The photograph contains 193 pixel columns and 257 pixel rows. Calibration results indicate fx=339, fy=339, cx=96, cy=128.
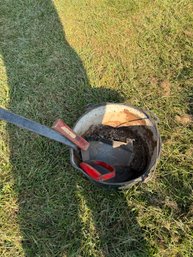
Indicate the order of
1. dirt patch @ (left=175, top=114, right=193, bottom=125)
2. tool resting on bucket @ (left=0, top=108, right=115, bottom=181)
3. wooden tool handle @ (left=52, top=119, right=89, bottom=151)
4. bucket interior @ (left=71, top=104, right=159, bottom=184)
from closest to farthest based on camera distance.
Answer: tool resting on bucket @ (left=0, top=108, right=115, bottom=181), wooden tool handle @ (left=52, top=119, right=89, bottom=151), bucket interior @ (left=71, top=104, right=159, bottom=184), dirt patch @ (left=175, top=114, right=193, bottom=125)

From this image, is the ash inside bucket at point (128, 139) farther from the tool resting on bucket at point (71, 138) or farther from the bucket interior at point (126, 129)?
the tool resting on bucket at point (71, 138)

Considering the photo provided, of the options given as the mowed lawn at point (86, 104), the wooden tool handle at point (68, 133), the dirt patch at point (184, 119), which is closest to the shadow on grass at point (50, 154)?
the mowed lawn at point (86, 104)

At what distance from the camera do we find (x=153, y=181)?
2402mm

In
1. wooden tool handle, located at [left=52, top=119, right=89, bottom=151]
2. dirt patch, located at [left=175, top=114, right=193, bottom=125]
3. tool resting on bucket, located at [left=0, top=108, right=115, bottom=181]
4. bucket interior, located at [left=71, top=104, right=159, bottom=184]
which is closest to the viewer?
tool resting on bucket, located at [left=0, top=108, right=115, bottom=181]

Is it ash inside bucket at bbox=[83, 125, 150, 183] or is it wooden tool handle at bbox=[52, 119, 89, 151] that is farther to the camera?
ash inside bucket at bbox=[83, 125, 150, 183]

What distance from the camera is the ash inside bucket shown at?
2467 mm

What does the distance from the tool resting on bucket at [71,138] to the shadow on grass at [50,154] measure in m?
0.15

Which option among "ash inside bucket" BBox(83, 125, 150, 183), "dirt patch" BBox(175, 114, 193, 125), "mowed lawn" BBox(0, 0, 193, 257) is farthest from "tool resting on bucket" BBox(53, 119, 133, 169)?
"dirt patch" BBox(175, 114, 193, 125)

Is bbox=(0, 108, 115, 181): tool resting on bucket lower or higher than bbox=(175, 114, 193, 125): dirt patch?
higher

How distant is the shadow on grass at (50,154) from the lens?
217 cm

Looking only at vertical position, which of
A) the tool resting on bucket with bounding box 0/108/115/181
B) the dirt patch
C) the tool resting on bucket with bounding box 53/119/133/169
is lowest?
the dirt patch

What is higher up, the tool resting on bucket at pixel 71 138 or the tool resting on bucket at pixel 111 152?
the tool resting on bucket at pixel 71 138

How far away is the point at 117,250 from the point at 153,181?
0.55 metres

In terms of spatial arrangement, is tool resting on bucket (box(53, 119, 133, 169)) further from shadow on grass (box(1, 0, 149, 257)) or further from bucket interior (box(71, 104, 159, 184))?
shadow on grass (box(1, 0, 149, 257))
